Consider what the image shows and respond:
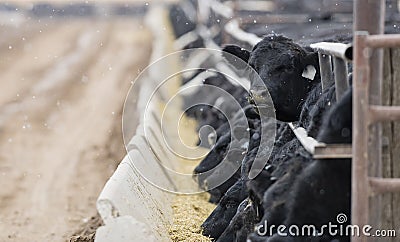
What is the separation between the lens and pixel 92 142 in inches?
482

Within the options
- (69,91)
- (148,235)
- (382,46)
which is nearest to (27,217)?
(148,235)

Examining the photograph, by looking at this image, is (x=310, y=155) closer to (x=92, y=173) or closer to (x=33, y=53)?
(x=92, y=173)

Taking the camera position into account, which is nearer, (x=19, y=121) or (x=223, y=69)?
→ (x=223, y=69)

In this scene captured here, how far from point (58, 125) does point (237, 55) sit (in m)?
7.74

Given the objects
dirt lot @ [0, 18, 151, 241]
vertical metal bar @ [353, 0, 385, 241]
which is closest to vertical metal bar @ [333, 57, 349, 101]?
vertical metal bar @ [353, 0, 385, 241]

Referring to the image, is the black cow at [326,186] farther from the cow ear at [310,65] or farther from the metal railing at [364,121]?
the cow ear at [310,65]

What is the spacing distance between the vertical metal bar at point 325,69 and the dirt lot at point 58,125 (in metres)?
2.81

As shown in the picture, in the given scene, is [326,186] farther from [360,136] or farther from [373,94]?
[373,94]

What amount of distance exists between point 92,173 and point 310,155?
5.86 metres

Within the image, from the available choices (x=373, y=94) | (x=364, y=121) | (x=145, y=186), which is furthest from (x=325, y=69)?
(x=145, y=186)

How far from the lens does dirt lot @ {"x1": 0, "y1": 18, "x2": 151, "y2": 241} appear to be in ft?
27.5

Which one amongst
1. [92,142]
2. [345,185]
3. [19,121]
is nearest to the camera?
[345,185]

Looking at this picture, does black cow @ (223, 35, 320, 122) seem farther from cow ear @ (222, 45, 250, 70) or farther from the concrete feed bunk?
the concrete feed bunk

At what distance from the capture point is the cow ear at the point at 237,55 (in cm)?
652
